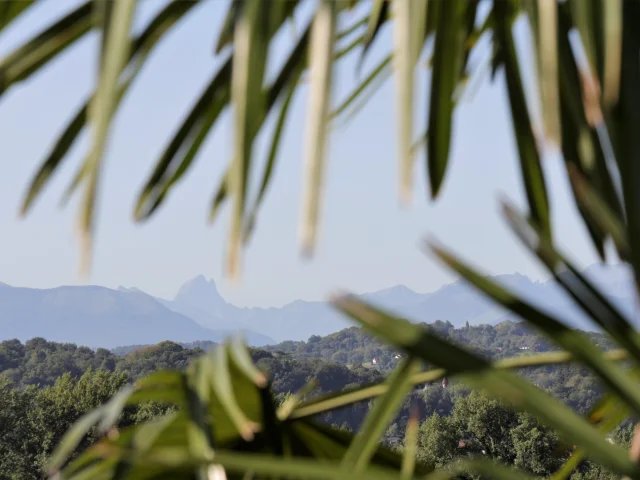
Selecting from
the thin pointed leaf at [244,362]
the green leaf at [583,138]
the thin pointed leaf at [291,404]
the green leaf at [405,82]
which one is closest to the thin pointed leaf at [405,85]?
the green leaf at [405,82]

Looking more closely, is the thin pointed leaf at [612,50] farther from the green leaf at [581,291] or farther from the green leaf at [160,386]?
the green leaf at [160,386]

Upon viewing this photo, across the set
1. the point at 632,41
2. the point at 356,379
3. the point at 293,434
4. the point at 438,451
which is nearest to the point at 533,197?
the point at 632,41

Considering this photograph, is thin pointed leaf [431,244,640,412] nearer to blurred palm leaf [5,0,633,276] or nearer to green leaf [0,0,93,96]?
blurred palm leaf [5,0,633,276]

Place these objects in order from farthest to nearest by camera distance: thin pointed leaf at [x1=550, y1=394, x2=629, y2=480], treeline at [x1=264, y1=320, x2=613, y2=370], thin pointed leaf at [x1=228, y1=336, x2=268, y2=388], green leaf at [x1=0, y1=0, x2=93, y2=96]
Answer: treeline at [x1=264, y1=320, x2=613, y2=370] → thin pointed leaf at [x1=550, y1=394, x2=629, y2=480] → thin pointed leaf at [x1=228, y1=336, x2=268, y2=388] → green leaf at [x1=0, y1=0, x2=93, y2=96]

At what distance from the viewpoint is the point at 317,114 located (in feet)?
1.64

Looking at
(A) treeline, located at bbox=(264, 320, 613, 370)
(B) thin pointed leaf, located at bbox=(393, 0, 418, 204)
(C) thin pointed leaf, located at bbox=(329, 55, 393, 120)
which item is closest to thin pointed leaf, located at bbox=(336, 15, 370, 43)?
(C) thin pointed leaf, located at bbox=(329, 55, 393, 120)

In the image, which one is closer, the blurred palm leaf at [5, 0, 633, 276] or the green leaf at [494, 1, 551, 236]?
the blurred palm leaf at [5, 0, 633, 276]

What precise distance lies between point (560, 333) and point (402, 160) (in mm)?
156

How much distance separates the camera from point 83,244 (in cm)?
48

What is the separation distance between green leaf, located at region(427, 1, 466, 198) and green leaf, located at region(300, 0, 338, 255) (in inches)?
8.2

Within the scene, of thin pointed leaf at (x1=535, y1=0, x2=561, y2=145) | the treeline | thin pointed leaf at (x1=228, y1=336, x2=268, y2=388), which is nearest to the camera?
thin pointed leaf at (x1=535, y1=0, x2=561, y2=145)

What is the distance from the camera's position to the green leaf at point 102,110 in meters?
0.49

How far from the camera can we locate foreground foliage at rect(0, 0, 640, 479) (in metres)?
0.47

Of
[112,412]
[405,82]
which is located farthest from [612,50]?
[112,412]
